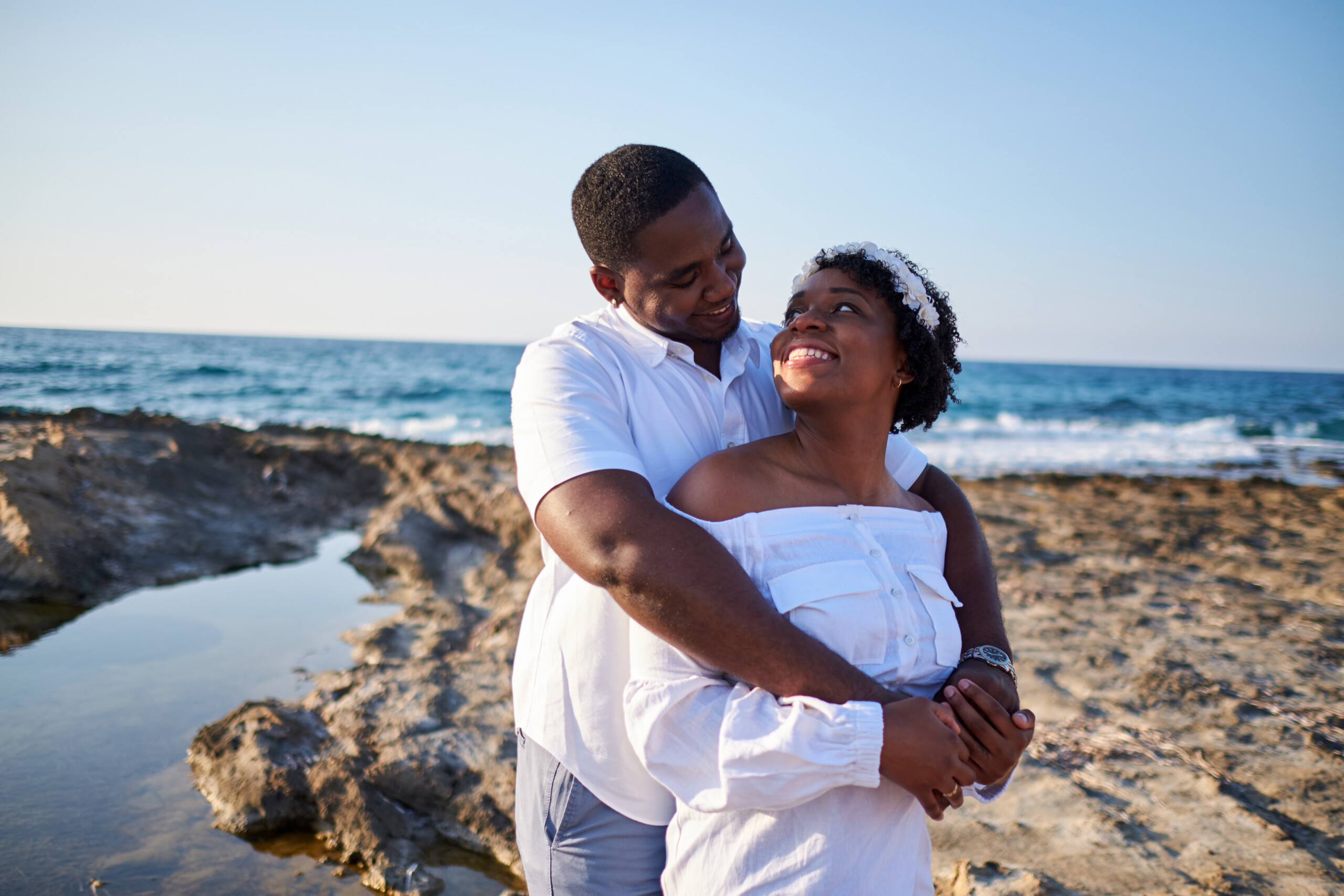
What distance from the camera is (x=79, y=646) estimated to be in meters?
4.45

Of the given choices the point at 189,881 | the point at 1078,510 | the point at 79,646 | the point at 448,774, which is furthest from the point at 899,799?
the point at 1078,510

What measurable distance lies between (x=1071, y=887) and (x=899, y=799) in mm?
1409

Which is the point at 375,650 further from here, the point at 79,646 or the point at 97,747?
the point at 79,646

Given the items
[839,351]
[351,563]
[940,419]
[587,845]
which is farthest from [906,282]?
[940,419]

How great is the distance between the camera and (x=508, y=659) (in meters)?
4.07

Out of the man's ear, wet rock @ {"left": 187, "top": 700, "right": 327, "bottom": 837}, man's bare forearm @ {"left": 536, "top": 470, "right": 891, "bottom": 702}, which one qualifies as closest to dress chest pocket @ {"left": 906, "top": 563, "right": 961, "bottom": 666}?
man's bare forearm @ {"left": 536, "top": 470, "right": 891, "bottom": 702}

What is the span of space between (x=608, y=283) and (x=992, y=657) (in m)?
1.30

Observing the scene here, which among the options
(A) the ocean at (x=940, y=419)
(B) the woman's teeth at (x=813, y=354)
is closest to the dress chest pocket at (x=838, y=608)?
(B) the woman's teeth at (x=813, y=354)

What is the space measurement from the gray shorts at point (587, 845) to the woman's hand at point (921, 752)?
1.87 feet

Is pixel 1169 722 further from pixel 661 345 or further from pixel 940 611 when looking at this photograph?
pixel 661 345

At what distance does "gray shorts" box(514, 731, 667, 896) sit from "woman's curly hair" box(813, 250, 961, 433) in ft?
3.73

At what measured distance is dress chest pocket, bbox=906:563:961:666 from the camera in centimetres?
166

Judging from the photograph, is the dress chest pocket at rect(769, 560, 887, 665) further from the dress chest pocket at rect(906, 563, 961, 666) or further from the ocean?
the ocean

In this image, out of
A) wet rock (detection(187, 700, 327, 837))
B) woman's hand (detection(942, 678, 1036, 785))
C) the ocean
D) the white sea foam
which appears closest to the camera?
woman's hand (detection(942, 678, 1036, 785))
